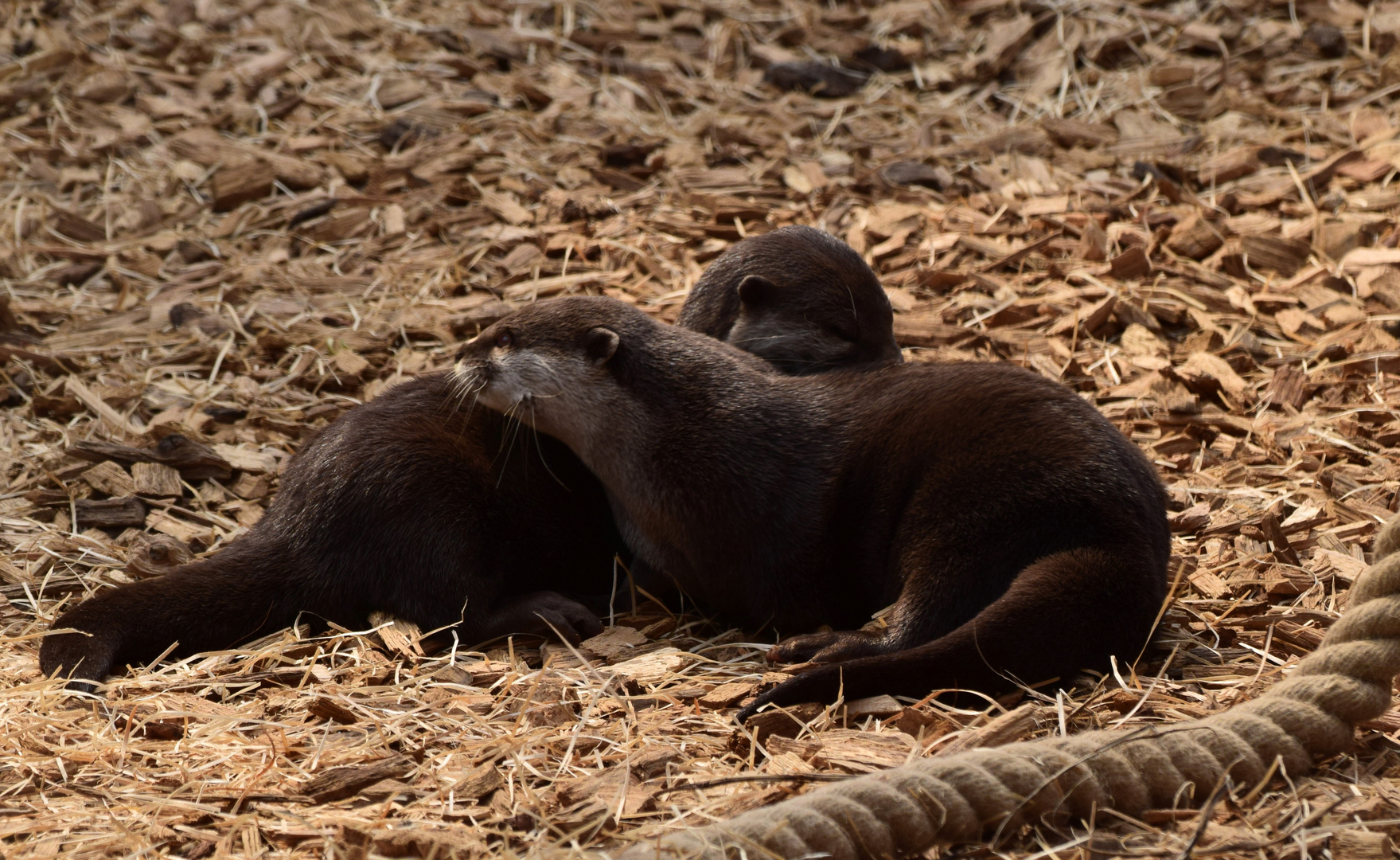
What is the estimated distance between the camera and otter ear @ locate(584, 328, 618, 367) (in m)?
3.16

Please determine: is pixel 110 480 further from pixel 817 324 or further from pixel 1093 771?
pixel 1093 771

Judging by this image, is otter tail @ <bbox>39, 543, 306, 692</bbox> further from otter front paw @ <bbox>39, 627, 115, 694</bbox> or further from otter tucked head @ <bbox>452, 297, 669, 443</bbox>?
otter tucked head @ <bbox>452, 297, 669, 443</bbox>

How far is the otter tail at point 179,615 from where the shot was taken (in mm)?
2721

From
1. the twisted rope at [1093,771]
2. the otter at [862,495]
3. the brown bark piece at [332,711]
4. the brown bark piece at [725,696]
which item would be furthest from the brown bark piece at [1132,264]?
the brown bark piece at [332,711]

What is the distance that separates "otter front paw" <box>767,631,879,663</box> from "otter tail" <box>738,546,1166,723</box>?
0.74 feet

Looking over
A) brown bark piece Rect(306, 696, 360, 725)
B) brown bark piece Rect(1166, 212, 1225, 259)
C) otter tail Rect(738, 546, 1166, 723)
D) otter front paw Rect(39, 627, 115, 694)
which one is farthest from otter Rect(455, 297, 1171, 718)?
brown bark piece Rect(1166, 212, 1225, 259)

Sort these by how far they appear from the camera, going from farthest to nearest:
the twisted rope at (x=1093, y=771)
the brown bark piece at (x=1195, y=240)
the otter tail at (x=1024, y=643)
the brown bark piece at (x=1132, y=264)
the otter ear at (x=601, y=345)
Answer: the brown bark piece at (x=1195, y=240)
the brown bark piece at (x=1132, y=264)
the otter ear at (x=601, y=345)
the otter tail at (x=1024, y=643)
the twisted rope at (x=1093, y=771)

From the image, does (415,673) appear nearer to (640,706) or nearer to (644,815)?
(640,706)

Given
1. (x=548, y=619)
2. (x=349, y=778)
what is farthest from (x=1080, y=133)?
(x=349, y=778)

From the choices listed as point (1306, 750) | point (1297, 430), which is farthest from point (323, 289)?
point (1306, 750)

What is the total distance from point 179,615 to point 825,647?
1.43 meters

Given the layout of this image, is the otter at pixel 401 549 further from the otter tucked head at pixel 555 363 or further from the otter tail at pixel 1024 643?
the otter tail at pixel 1024 643

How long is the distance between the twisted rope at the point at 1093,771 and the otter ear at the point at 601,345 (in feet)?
4.81

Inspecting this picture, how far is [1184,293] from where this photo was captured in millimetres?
4332
